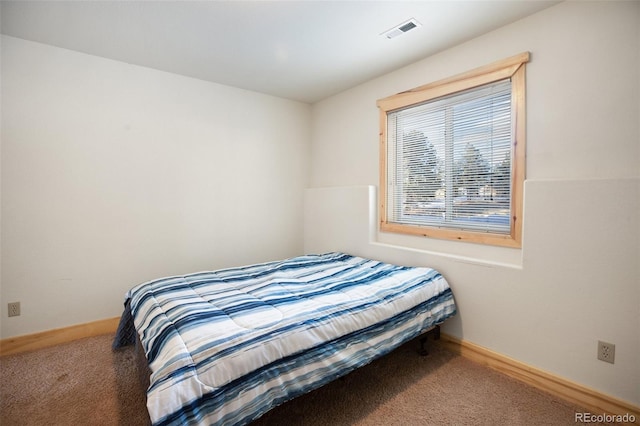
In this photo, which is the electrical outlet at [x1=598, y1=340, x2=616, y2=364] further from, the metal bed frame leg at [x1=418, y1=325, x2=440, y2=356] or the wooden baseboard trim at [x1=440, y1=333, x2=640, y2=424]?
the metal bed frame leg at [x1=418, y1=325, x2=440, y2=356]

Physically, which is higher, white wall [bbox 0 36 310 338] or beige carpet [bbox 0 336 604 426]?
white wall [bbox 0 36 310 338]

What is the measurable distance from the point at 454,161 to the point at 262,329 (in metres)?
2.15

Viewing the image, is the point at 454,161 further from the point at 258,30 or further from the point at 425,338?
the point at 258,30

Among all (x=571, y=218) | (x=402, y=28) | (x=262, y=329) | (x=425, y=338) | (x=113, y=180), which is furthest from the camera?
(x=113, y=180)

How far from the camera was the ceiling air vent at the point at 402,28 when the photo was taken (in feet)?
7.12

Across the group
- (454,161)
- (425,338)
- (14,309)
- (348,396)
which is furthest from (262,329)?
(14,309)

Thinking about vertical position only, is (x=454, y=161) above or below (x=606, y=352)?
above

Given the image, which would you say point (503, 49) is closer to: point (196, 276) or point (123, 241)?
point (196, 276)

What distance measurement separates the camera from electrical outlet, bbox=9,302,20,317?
7.96 feet

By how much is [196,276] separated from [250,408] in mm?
1373

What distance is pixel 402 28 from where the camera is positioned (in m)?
2.25

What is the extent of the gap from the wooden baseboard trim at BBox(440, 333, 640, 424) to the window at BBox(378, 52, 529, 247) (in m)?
0.85

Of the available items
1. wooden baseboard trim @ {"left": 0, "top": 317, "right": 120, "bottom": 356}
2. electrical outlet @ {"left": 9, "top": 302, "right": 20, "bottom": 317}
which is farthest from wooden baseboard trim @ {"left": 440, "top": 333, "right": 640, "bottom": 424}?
electrical outlet @ {"left": 9, "top": 302, "right": 20, "bottom": 317}

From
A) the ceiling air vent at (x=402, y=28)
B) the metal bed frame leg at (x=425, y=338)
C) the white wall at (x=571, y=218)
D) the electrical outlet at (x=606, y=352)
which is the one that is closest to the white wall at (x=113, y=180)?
the ceiling air vent at (x=402, y=28)
